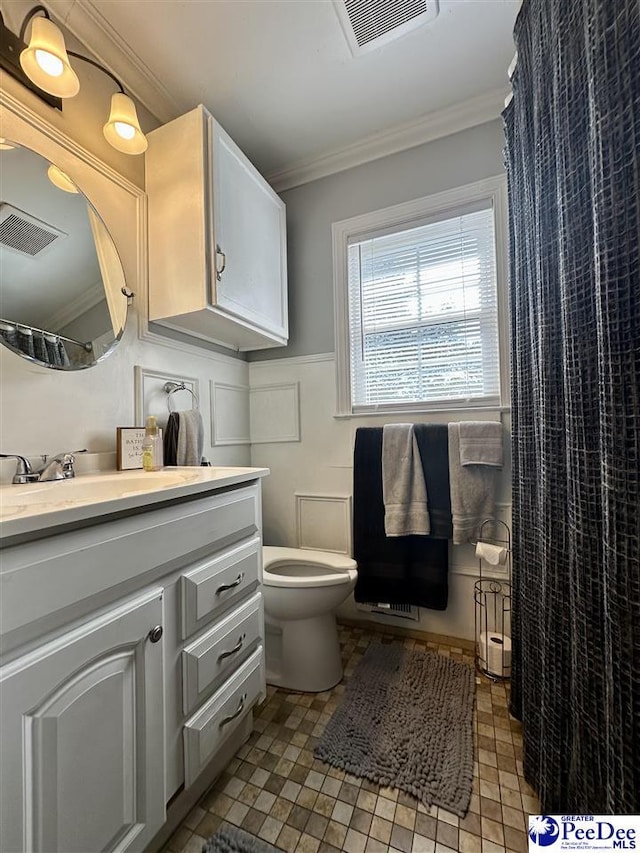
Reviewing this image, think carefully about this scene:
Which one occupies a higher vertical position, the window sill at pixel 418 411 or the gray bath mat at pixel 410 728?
the window sill at pixel 418 411

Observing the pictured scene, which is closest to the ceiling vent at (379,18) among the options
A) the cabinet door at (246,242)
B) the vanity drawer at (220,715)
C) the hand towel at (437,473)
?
the cabinet door at (246,242)

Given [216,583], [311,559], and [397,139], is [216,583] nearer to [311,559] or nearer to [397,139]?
[311,559]

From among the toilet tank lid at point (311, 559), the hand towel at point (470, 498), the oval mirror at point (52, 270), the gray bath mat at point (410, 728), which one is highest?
the oval mirror at point (52, 270)

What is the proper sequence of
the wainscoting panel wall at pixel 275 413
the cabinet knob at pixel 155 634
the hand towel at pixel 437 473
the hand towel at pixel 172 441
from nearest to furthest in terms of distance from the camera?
1. the cabinet knob at pixel 155 634
2. the hand towel at pixel 172 441
3. the hand towel at pixel 437 473
4. the wainscoting panel wall at pixel 275 413

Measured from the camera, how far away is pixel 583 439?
0.71m

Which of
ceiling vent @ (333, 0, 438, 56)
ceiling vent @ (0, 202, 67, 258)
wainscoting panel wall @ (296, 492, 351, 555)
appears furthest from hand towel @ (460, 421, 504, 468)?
ceiling vent @ (0, 202, 67, 258)

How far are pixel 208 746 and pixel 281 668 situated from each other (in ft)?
1.85

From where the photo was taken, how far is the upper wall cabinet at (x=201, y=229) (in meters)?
1.30

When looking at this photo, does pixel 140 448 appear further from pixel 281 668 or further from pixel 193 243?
pixel 281 668

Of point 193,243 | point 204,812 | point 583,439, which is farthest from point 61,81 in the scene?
point 204,812

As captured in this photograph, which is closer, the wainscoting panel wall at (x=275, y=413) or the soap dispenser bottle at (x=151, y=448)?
the soap dispenser bottle at (x=151, y=448)

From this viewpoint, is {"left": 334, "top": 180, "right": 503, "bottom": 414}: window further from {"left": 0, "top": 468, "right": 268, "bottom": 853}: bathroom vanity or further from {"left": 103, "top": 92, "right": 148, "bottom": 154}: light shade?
{"left": 0, "top": 468, "right": 268, "bottom": 853}: bathroom vanity

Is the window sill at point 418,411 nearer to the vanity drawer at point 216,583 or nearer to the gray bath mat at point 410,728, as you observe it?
the vanity drawer at point 216,583

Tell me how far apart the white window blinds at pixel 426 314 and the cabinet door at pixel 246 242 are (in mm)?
385
